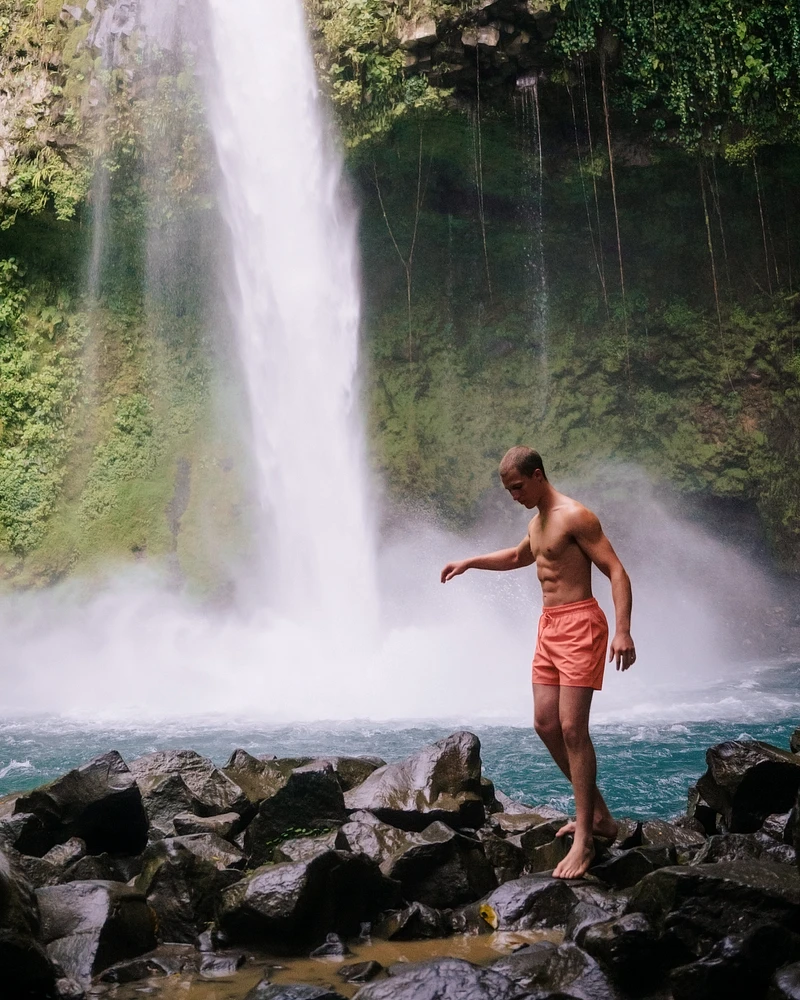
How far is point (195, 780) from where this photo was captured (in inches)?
205

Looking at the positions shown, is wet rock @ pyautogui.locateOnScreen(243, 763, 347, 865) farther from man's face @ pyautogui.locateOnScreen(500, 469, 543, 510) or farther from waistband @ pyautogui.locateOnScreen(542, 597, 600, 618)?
man's face @ pyautogui.locateOnScreen(500, 469, 543, 510)

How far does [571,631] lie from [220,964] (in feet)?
6.17

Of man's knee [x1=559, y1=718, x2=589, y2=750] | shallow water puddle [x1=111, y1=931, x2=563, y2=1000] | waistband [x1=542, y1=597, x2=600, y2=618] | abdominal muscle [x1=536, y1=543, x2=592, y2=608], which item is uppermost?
abdominal muscle [x1=536, y1=543, x2=592, y2=608]

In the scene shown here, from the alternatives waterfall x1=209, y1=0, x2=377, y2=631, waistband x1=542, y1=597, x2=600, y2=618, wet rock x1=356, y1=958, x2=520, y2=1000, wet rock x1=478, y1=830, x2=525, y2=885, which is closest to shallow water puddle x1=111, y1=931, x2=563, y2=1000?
wet rock x1=356, y1=958, x2=520, y2=1000

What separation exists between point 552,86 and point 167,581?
9638 mm

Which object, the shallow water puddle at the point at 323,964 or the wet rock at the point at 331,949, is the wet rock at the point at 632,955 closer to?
the shallow water puddle at the point at 323,964

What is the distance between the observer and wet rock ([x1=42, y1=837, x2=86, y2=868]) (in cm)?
404

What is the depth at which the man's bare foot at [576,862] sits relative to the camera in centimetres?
383

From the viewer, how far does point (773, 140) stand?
45.1 feet

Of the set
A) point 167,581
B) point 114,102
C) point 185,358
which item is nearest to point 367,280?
point 185,358

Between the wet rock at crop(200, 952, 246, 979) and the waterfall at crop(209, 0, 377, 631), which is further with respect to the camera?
the waterfall at crop(209, 0, 377, 631)

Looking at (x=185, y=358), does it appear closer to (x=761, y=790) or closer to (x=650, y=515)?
(x=650, y=515)

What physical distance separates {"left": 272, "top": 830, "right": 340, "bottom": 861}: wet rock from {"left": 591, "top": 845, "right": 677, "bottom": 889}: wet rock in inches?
42.8

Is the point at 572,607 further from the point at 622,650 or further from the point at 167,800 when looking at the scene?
the point at 167,800
